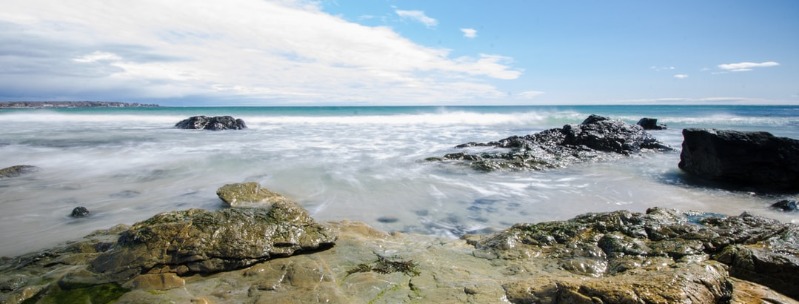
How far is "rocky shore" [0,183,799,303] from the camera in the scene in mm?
3209

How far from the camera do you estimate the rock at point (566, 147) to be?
11570 mm

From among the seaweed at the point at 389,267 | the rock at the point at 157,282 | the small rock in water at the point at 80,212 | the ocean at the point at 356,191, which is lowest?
the ocean at the point at 356,191

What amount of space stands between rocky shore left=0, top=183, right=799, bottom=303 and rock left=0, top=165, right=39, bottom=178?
→ 723 cm

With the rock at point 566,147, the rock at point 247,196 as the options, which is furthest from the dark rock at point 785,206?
the rock at point 247,196

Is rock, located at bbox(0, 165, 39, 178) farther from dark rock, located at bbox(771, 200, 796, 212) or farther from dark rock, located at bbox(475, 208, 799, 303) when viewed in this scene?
dark rock, located at bbox(771, 200, 796, 212)

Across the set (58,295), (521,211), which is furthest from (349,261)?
(521,211)

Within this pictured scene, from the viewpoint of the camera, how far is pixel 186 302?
3.13 m

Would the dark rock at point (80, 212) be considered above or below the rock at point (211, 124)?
below

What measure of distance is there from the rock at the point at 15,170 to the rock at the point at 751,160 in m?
16.9

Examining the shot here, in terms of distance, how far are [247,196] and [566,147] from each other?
34.7 ft

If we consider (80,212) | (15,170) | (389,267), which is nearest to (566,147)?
(389,267)

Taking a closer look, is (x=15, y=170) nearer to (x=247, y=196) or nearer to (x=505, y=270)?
(x=247, y=196)

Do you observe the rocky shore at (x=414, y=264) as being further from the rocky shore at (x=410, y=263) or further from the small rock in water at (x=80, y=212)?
the small rock in water at (x=80, y=212)

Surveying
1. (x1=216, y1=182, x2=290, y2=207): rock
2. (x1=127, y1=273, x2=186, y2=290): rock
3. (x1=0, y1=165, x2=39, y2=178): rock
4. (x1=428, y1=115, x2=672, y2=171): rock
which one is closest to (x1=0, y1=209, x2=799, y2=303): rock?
(x1=127, y1=273, x2=186, y2=290): rock
